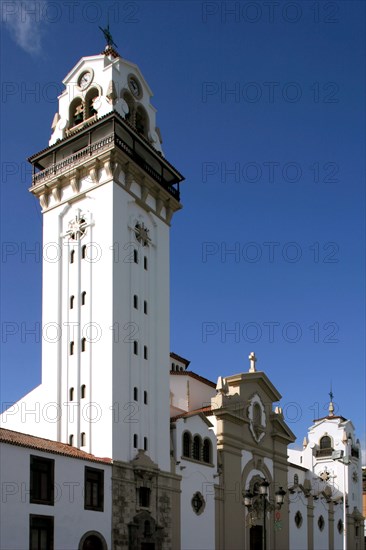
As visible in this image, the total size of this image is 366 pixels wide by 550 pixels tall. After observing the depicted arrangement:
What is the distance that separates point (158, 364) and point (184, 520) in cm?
953

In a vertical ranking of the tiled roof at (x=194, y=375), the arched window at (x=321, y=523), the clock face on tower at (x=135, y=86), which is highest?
the clock face on tower at (x=135, y=86)

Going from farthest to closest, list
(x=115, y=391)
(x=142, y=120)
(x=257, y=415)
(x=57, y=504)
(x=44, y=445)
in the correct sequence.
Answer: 1. (x=257, y=415)
2. (x=142, y=120)
3. (x=115, y=391)
4. (x=44, y=445)
5. (x=57, y=504)

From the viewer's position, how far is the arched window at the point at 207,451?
46156 mm

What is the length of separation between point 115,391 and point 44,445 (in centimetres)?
542

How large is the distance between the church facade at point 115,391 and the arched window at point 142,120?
0.33ft

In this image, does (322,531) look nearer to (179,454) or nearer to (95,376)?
(179,454)

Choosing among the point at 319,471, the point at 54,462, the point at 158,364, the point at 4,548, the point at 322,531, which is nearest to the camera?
the point at 4,548

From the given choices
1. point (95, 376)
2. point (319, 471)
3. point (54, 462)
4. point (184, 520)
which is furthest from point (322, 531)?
point (54, 462)

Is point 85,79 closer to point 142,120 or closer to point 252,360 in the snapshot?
point 142,120

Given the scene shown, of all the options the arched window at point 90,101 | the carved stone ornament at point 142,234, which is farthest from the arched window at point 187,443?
the arched window at point 90,101

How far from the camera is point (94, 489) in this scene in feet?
118

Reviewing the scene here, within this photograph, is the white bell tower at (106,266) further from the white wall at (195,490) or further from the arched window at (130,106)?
the white wall at (195,490)

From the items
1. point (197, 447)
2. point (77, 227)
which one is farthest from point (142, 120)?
point (197, 447)

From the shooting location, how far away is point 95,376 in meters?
40.2
